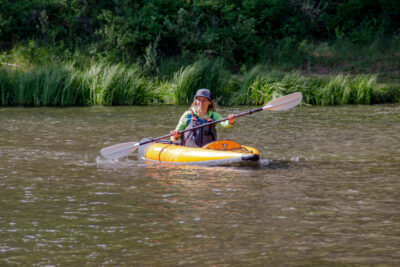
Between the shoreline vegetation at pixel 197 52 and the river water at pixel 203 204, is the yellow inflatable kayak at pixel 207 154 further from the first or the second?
the shoreline vegetation at pixel 197 52

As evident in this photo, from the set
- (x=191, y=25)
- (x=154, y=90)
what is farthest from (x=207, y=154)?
(x=191, y=25)

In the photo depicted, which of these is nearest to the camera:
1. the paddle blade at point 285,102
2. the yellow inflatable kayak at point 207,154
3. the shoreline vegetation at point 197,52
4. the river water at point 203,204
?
the river water at point 203,204

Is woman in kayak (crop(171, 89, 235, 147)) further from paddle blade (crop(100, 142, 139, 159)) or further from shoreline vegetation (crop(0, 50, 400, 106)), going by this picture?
shoreline vegetation (crop(0, 50, 400, 106))

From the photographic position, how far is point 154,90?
16.5 m

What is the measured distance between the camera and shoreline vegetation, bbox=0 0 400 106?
1602 cm

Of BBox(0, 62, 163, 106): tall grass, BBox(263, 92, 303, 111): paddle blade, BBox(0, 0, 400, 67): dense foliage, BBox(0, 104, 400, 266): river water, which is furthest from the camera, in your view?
BBox(0, 0, 400, 67): dense foliage

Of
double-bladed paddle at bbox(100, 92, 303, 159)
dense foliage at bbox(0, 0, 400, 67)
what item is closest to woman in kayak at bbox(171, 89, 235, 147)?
double-bladed paddle at bbox(100, 92, 303, 159)

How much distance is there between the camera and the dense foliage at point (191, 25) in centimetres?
1964

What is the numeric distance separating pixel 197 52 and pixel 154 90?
381 centimetres

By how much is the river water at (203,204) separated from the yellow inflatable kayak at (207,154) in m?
0.13

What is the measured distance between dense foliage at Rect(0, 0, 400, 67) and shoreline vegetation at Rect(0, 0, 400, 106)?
0.13ft

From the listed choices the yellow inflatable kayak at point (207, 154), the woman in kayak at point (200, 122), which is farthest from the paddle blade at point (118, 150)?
the woman in kayak at point (200, 122)

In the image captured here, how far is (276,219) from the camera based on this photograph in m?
5.44

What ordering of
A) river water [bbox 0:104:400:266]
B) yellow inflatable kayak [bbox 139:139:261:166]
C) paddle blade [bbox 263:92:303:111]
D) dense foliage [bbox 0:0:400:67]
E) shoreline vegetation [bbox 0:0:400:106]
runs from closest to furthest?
river water [bbox 0:104:400:266]
yellow inflatable kayak [bbox 139:139:261:166]
paddle blade [bbox 263:92:303:111]
shoreline vegetation [bbox 0:0:400:106]
dense foliage [bbox 0:0:400:67]
